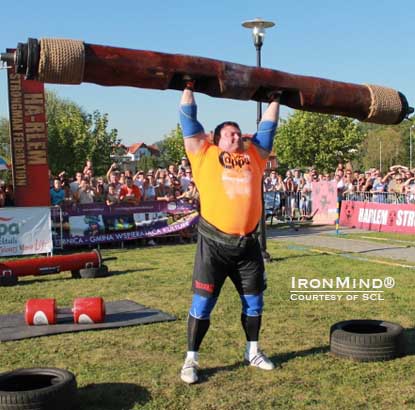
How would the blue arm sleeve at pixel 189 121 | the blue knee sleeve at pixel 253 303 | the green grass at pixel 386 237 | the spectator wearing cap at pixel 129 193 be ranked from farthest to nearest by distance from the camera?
1. the spectator wearing cap at pixel 129 193
2. the green grass at pixel 386 237
3. the blue knee sleeve at pixel 253 303
4. the blue arm sleeve at pixel 189 121

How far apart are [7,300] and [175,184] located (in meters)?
9.21

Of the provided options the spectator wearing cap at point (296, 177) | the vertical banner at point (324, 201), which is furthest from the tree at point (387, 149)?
the vertical banner at point (324, 201)

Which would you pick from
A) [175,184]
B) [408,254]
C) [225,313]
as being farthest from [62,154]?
[225,313]

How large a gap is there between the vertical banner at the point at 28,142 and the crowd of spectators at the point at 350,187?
9160 mm

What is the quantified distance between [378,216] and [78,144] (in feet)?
121

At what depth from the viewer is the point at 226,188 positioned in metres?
4.92

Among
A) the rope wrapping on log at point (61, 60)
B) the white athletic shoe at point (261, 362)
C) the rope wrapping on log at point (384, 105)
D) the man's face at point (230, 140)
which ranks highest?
the rope wrapping on log at point (61, 60)

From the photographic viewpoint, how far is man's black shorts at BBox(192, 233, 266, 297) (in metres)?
4.98

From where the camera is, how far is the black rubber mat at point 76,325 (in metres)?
6.56

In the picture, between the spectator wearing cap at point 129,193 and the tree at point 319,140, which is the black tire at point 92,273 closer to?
the spectator wearing cap at point 129,193

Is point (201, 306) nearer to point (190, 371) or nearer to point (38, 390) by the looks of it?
point (190, 371)

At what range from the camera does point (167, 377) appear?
504cm

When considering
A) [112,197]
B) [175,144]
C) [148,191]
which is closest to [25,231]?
[112,197]

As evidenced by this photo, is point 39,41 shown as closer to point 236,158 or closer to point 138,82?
point 138,82
